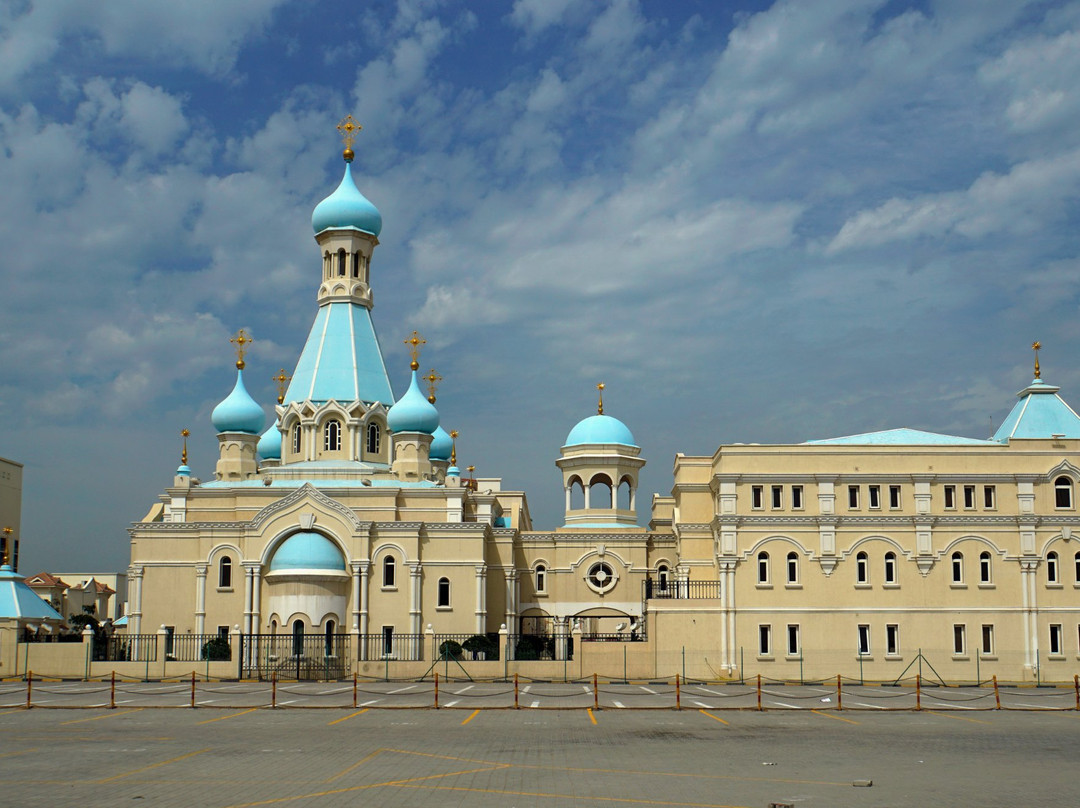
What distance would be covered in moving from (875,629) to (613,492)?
50.2 ft

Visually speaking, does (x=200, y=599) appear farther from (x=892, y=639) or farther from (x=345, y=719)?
(x=892, y=639)

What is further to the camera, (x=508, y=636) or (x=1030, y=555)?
(x=1030, y=555)

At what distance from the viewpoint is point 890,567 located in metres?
45.1

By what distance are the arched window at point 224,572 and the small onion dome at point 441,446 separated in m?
14.0

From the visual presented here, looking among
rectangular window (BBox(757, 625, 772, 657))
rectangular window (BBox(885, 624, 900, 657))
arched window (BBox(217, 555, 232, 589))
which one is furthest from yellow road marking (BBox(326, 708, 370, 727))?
rectangular window (BBox(885, 624, 900, 657))

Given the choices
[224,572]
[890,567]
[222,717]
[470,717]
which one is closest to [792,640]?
[890,567]

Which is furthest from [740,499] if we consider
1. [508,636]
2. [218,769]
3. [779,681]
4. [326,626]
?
[218,769]

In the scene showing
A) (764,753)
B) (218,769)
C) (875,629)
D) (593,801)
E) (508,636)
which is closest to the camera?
(593,801)

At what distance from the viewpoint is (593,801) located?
14.7 meters

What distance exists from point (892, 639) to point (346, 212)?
30867 mm

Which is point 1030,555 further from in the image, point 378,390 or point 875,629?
point 378,390

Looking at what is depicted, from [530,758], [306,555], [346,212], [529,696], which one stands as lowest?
[529,696]

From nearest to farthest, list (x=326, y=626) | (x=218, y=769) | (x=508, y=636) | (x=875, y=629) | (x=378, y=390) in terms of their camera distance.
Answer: (x=218, y=769)
(x=508, y=636)
(x=875, y=629)
(x=326, y=626)
(x=378, y=390)

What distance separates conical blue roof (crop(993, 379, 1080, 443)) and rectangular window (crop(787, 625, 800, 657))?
1134 centimetres
